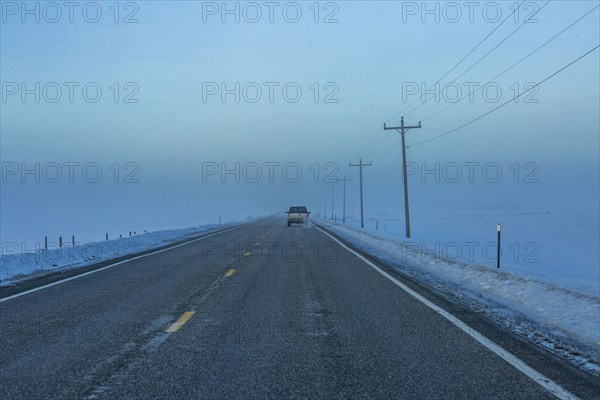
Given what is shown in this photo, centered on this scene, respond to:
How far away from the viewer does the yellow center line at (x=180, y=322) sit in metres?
7.08

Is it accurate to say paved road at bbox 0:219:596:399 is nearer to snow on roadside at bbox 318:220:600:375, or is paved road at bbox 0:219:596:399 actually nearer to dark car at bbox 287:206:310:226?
snow on roadside at bbox 318:220:600:375

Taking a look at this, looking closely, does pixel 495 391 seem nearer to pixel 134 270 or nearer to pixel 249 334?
pixel 249 334

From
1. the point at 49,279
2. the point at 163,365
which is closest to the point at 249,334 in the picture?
the point at 163,365

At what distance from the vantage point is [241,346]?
6.16 m

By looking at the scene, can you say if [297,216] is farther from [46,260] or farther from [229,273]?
[229,273]

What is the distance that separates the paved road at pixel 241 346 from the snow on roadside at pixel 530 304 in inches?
40.7

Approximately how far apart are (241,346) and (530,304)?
5.69 m

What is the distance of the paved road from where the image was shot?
15.3 feet

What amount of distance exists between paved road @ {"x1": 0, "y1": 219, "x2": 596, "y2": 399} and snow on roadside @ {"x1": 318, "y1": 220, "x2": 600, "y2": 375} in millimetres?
1033

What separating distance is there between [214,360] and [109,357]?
1.22 meters

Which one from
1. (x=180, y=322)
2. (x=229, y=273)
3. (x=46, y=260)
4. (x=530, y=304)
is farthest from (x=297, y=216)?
(x=180, y=322)

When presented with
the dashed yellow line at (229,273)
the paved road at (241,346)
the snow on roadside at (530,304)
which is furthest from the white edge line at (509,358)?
the dashed yellow line at (229,273)

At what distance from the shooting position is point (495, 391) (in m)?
4.58

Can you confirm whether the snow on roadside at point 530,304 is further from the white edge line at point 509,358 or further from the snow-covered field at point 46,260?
the snow-covered field at point 46,260
